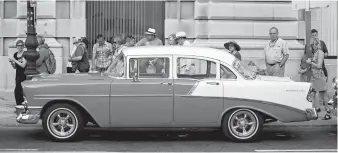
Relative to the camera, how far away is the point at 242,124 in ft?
32.3

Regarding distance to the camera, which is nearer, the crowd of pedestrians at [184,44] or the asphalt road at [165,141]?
the asphalt road at [165,141]

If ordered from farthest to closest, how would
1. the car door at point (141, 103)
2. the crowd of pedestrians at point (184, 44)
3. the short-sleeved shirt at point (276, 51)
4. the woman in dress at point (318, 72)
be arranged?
1. the short-sleeved shirt at point (276, 51)
2. the woman in dress at point (318, 72)
3. the crowd of pedestrians at point (184, 44)
4. the car door at point (141, 103)

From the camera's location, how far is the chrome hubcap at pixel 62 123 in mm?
9773

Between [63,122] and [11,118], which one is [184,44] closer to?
[11,118]

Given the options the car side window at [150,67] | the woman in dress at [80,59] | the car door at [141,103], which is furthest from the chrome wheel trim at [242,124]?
the woman in dress at [80,59]

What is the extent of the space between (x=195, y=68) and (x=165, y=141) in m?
1.32

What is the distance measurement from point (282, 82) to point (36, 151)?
4.11 m

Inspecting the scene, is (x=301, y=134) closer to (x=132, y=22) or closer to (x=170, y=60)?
(x=170, y=60)

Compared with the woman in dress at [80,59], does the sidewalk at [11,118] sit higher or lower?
lower

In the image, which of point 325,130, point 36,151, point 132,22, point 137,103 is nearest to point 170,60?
point 137,103

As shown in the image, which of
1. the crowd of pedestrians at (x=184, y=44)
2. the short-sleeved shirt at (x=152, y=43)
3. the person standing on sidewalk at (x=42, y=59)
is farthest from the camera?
the person standing on sidewalk at (x=42, y=59)

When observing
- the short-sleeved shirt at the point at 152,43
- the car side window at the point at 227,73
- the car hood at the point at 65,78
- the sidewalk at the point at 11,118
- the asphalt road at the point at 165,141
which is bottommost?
the asphalt road at the point at 165,141

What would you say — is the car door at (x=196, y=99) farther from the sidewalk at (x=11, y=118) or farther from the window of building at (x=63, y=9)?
the window of building at (x=63, y=9)

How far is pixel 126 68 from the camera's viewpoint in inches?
389
